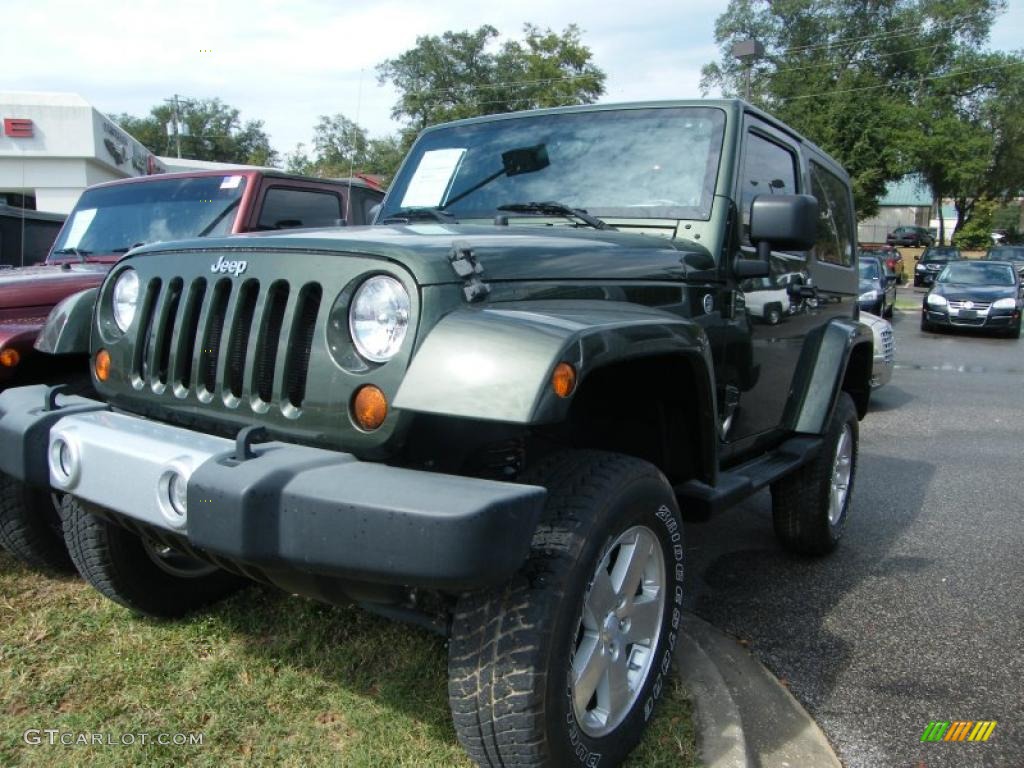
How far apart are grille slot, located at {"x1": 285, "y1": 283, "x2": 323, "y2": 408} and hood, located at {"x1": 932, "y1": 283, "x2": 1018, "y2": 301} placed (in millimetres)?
17426

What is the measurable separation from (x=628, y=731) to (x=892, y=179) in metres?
42.4

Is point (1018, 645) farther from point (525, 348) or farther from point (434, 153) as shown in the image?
point (434, 153)

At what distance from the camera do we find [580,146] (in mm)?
3438

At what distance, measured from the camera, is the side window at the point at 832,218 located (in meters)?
4.34

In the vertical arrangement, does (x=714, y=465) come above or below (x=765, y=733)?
above

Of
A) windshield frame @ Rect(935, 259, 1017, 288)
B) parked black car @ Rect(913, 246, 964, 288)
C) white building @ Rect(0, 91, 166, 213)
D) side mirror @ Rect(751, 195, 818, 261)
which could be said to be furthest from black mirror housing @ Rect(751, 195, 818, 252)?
parked black car @ Rect(913, 246, 964, 288)

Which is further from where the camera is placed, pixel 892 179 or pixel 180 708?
pixel 892 179

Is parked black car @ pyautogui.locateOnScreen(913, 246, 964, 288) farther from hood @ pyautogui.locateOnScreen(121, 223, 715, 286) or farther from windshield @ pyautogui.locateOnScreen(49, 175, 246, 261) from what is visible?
hood @ pyautogui.locateOnScreen(121, 223, 715, 286)

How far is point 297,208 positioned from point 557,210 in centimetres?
285

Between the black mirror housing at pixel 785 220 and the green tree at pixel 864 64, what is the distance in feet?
130

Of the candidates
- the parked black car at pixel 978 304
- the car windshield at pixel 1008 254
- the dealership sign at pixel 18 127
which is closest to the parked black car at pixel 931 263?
the car windshield at pixel 1008 254

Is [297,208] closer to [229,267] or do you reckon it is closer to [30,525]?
[30,525]

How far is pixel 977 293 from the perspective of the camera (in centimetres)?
1692

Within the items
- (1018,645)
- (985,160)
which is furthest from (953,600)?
(985,160)
